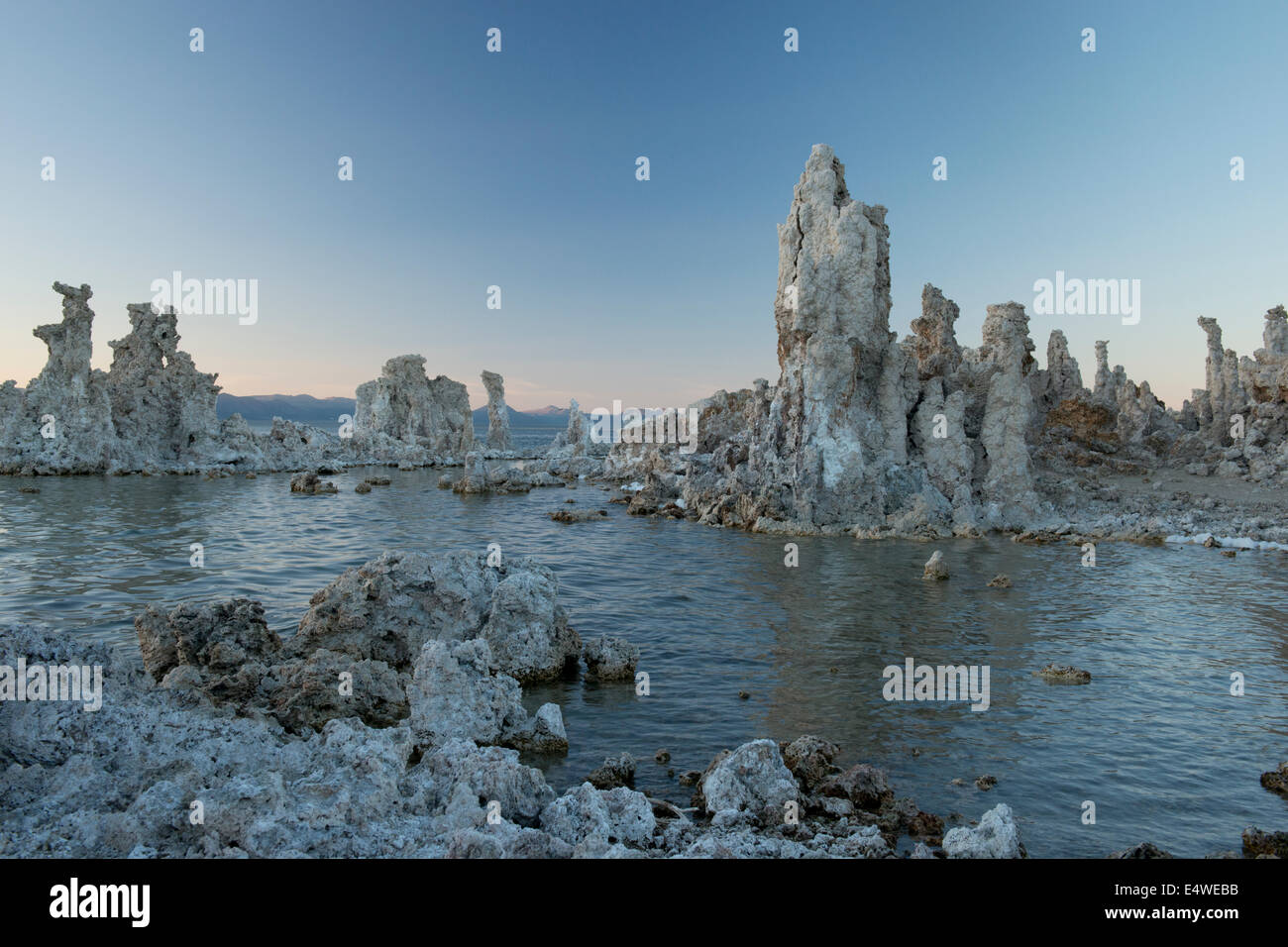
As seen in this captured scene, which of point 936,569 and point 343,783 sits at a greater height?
point 343,783

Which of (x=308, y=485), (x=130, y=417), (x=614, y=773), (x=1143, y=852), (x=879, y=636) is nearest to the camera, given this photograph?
(x=1143, y=852)

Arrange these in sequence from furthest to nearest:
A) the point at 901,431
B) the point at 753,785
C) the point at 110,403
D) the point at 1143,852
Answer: the point at 110,403, the point at 901,431, the point at 753,785, the point at 1143,852

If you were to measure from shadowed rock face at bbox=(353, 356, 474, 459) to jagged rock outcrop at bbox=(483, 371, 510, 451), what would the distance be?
327 inches

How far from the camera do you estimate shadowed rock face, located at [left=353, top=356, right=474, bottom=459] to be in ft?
322

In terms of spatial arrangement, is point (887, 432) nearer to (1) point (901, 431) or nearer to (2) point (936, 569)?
(1) point (901, 431)

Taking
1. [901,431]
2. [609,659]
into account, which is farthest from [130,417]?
[609,659]

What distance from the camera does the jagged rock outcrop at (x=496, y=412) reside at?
361ft

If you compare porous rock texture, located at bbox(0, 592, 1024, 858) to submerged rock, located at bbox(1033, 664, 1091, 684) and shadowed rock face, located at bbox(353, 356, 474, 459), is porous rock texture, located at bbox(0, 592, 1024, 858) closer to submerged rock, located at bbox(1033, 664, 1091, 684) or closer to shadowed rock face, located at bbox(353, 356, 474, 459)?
submerged rock, located at bbox(1033, 664, 1091, 684)

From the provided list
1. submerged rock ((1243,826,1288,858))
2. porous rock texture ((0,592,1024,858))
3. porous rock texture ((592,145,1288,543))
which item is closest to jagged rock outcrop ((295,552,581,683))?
porous rock texture ((0,592,1024,858))

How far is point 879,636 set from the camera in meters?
18.6

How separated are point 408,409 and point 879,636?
91.5 m
